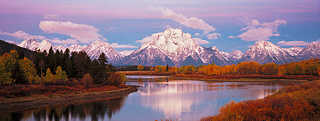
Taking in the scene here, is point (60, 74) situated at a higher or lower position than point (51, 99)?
higher

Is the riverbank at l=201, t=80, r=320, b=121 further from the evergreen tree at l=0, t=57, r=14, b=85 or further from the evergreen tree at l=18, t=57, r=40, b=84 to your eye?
the evergreen tree at l=18, t=57, r=40, b=84

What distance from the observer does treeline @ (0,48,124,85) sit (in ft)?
205

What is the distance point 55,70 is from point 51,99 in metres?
27.9

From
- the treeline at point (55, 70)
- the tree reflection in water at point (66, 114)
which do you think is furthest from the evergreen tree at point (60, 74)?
the tree reflection in water at point (66, 114)

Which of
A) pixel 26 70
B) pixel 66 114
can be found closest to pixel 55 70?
pixel 26 70

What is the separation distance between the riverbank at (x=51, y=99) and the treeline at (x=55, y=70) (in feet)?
22.4

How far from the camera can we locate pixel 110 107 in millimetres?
51219

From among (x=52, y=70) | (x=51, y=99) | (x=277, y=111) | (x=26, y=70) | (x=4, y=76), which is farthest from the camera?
(x=52, y=70)

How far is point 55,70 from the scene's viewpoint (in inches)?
3236

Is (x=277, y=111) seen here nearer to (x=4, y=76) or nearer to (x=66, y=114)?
(x=66, y=114)

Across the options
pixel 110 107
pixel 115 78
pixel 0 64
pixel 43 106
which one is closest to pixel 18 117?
A: pixel 43 106

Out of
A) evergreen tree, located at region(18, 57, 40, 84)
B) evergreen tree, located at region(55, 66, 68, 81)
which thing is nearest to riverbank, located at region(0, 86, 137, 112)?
evergreen tree, located at region(18, 57, 40, 84)

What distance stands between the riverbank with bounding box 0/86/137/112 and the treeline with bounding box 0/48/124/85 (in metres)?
6.83

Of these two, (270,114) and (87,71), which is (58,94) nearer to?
(87,71)
